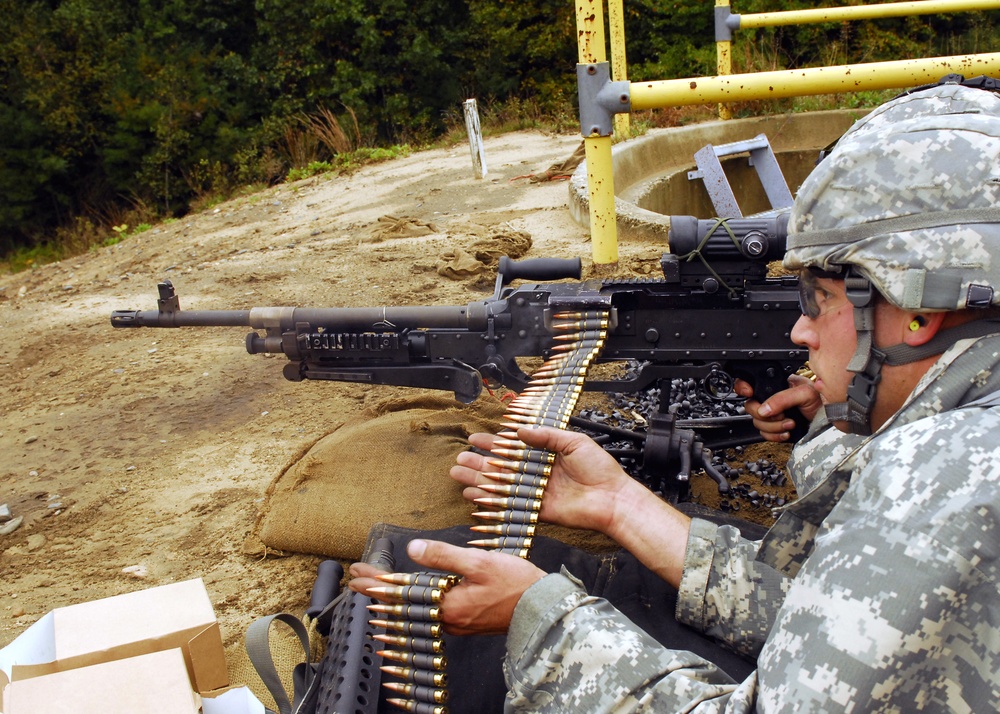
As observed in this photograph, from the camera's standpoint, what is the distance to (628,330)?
3.98 m

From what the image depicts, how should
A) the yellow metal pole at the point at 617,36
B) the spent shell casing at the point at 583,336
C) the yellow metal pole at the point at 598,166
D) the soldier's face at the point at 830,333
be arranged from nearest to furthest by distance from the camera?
the soldier's face at the point at 830,333
the spent shell casing at the point at 583,336
the yellow metal pole at the point at 598,166
the yellow metal pole at the point at 617,36

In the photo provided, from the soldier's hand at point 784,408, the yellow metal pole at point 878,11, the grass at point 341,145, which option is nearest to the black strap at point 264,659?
the soldier's hand at point 784,408

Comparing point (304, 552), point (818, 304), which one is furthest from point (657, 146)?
point (818, 304)

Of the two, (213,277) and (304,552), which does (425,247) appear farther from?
(304,552)

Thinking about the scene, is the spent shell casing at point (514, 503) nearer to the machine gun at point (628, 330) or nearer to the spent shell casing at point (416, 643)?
the spent shell casing at point (416, 643)

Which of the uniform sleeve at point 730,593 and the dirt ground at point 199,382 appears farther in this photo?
the dirt ground at point 199,382

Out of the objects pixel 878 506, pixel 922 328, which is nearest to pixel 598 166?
pixel 922 328

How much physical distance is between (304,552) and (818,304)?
8.63ft

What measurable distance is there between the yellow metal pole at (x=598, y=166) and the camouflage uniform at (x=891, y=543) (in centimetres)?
347

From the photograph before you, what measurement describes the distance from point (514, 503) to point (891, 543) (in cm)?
153

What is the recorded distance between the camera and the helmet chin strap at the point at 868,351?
187cm

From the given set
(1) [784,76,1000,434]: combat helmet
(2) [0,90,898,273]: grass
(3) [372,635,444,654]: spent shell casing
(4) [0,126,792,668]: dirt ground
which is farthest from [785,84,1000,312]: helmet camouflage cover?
(2) [0,90,898,273]: grass

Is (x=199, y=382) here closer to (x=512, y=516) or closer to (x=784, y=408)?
(x=512, y=516)

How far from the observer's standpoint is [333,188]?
41.0 feet
